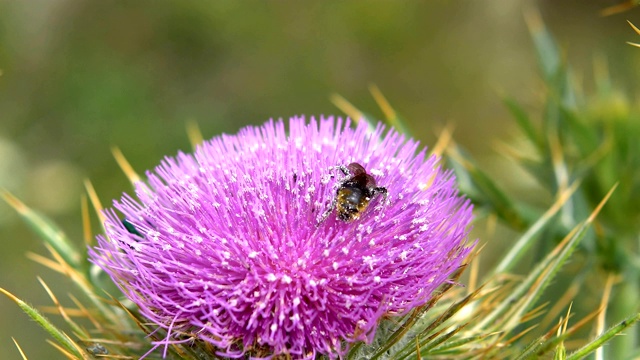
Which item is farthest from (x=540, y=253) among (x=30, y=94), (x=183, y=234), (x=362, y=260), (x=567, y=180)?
(x=30, y=94)

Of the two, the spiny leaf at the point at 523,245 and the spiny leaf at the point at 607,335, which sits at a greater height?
the spiny leaf at the point at 523,245

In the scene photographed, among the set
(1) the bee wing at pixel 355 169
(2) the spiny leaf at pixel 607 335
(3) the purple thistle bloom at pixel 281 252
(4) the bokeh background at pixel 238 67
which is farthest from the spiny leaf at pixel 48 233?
(4) the bokeh background at pixel 238 67

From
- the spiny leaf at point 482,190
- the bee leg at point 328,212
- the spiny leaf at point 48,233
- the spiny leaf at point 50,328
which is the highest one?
the spiny leaf at point 48,233

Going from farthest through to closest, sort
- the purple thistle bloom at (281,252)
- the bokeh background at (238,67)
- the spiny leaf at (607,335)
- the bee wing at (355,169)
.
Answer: the bokeh background at (238,67) < the bee wing at (355,169) < the purple thistle bloom at (281,252) < the spiny leaf at (607,335)

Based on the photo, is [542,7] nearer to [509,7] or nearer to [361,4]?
[509,7]

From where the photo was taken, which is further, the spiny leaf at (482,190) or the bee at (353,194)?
A: the spiny leaf at (482,190)

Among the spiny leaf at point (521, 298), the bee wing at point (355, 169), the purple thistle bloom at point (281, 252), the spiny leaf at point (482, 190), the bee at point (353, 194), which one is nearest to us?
the purple thistle bloom at point (281, 252)

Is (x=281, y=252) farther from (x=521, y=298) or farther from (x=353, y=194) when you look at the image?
(x=521, y=298)

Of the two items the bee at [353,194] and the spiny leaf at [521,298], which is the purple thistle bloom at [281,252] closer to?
the bee at [353,194]
